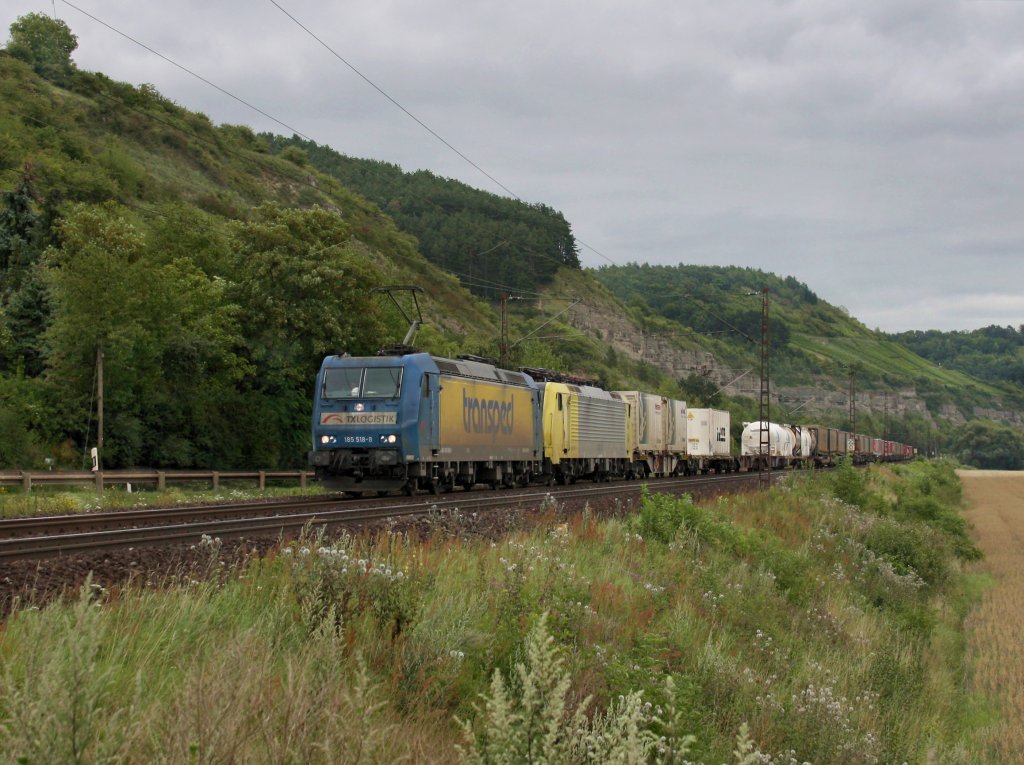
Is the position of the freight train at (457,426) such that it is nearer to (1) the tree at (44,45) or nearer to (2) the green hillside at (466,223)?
(1) the tree at (44,45)

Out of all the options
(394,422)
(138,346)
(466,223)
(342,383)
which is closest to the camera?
(394,422)

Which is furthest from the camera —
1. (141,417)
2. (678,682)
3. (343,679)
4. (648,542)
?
(141,417)

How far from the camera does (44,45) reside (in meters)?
101

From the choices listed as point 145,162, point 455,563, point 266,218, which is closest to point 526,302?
point 145,162

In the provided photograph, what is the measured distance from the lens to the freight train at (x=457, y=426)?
24453 mm

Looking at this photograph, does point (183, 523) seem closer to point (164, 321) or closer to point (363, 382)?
point (363, 382)

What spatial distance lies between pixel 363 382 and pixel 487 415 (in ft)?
16.3

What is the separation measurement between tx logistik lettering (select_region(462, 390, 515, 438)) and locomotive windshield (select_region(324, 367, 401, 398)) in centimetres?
294

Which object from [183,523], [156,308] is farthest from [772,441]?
[183,523]

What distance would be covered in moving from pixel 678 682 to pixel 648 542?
8.24m

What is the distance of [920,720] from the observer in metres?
12.8

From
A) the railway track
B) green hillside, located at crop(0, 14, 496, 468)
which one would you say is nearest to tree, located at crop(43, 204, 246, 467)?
green hillside, located at crop(0, 14, 496, 468)

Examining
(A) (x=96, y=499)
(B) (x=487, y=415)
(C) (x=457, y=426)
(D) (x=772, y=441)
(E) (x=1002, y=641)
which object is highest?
(B) (x=487, y=415)

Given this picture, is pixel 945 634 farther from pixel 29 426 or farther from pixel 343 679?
pixel 29 426
